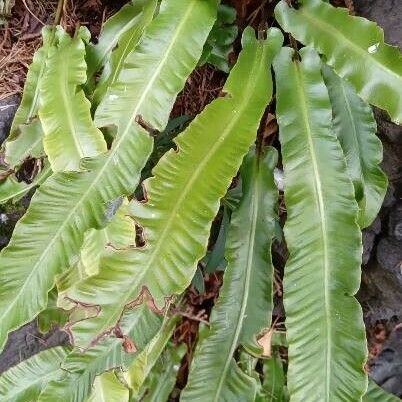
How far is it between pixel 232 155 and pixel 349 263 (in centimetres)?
26

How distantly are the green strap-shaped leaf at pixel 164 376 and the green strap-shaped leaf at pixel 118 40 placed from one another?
0.68m

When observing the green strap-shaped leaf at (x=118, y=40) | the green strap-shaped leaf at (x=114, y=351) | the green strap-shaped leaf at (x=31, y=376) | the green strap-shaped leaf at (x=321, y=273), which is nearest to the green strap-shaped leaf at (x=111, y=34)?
the green strap-shaped leaf at (x=118, y=40)

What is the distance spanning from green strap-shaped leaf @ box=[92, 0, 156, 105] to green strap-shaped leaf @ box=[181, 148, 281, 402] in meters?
0.37

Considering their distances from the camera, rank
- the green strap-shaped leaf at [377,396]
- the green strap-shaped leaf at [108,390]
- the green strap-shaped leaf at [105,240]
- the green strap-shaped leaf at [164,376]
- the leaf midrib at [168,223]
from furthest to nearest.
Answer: the green strap-shaped leaf at [164,376] → the green strap-shaped leaf at [377,396] → the green strap-shaped leaf at [108,390] → the green strap-shaped leaf at [105,240] → the leaf midrib at [168,223]

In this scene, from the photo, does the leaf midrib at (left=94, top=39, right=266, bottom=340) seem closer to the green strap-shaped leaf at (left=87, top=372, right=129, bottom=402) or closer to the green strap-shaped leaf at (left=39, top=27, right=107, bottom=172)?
the green strap-shaped leaf at (left=39, top=27, right=107, bottom=172)

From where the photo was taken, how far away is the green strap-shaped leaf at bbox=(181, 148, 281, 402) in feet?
3.38

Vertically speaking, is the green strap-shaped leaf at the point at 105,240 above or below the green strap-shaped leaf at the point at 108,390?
above

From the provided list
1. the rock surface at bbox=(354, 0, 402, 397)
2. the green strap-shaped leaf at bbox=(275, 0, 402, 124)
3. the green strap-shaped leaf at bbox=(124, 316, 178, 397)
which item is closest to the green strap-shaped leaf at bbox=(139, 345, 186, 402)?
the green strap-shaped leaf at bbox=(124, 316, 178, 397)

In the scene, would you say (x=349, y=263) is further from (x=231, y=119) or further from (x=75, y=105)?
(x=75, y=105)

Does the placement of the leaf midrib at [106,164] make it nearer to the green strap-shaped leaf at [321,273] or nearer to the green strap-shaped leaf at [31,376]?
the green strap-shaped leaf at [321,273]

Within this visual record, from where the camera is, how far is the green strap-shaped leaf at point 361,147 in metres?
1.06

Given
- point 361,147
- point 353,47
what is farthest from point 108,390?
point 353,47

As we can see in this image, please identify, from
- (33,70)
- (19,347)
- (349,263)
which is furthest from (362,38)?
(19,347)

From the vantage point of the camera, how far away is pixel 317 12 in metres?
1.09
